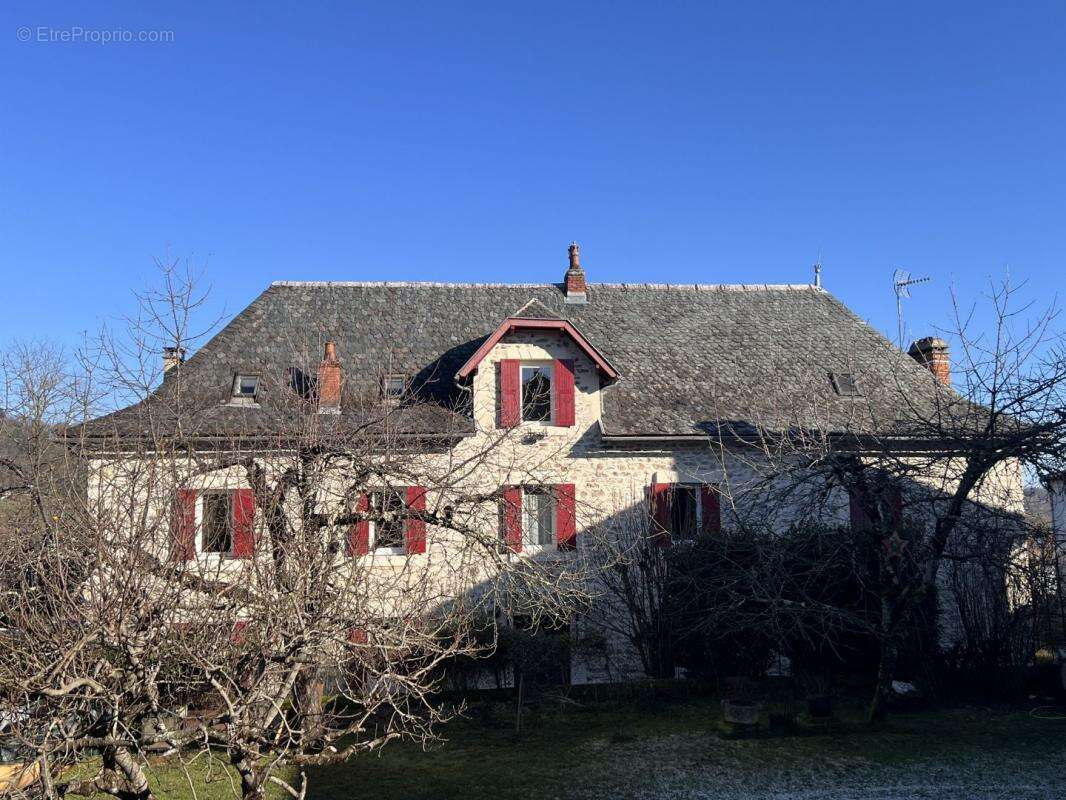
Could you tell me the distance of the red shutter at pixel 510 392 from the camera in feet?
51.7

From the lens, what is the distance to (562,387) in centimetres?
1596

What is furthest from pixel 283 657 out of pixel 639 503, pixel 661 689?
pixel 639 503

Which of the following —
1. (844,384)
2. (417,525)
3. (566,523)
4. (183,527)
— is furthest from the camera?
(844,384)

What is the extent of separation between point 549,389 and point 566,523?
8.65ft

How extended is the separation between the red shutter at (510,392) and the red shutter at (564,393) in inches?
28.3

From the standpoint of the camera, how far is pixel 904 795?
9.08 metres

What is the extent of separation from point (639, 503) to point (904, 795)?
24.4 ft

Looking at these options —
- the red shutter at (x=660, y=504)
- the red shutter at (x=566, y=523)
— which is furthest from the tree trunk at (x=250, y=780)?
the red shutter at (x=660, y=504)

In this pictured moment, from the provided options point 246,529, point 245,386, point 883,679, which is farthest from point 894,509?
point 245,386

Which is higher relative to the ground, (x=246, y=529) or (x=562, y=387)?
(x=562, y=387)

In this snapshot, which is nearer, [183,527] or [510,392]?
[183,527]

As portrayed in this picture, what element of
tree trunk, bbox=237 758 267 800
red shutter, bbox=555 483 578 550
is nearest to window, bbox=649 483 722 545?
red shutter, bbox=555 483 578 550

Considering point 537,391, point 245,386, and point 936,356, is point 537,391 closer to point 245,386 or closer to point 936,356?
point 245,386

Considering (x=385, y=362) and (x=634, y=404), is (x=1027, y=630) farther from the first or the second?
(x=385, y=362)
